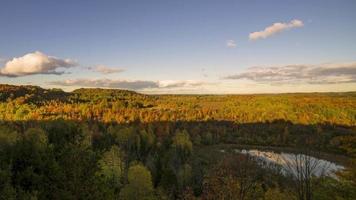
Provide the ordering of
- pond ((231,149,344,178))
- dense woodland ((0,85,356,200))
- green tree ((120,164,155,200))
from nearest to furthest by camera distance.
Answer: pond ((231,149,344,178)) → dense woodland ((0,85,356,200)) → green tree ((120,164,155,200))

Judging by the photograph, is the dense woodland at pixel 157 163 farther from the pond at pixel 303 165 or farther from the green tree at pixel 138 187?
the pond at pixel 303 165

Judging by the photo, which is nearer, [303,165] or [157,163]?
[303,165]

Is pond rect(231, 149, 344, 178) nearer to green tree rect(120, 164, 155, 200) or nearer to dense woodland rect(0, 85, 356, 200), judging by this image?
dense woodland rect(0, 85, 356, 200)

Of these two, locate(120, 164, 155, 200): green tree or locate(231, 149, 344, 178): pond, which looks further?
locate(120, 164, 155, 200): green tree

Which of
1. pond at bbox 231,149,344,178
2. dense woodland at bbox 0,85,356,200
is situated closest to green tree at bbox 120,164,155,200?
dense woodland at bbox 0,85,356,200

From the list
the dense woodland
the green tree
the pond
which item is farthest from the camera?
the green tree

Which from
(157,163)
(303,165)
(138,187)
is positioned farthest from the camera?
(157,163)

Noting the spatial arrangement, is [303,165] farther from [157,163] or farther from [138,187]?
[157,163]

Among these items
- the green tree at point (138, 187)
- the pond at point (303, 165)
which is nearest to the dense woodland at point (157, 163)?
the green tree at point (138, 187)

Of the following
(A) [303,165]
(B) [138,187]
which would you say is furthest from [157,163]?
(A) [303,165]

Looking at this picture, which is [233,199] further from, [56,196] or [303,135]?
[303,135]

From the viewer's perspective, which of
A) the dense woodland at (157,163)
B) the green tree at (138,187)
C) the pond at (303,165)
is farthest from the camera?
the green tree at (138,187)

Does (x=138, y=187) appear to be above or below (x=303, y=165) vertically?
below
